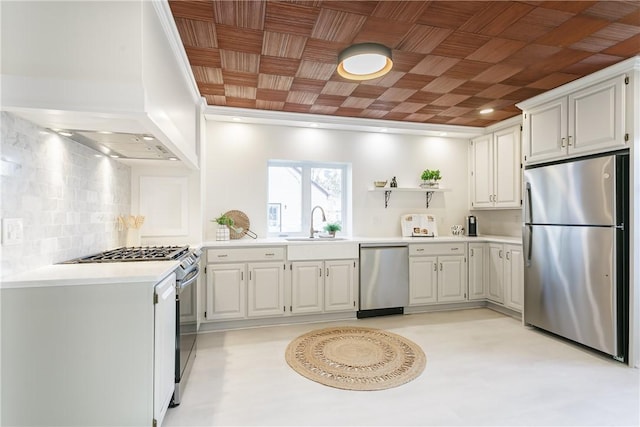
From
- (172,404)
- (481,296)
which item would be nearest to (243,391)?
(172,404)

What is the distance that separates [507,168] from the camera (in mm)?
4145

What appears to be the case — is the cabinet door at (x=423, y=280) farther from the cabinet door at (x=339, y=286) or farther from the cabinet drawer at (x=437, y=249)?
the cabinet door at (x=339, y=286)

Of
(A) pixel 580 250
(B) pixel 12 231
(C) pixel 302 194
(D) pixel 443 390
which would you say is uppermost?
(C) pixel 302 194

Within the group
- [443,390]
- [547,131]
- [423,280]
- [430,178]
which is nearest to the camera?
[443,390]

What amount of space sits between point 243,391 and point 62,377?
108 cm

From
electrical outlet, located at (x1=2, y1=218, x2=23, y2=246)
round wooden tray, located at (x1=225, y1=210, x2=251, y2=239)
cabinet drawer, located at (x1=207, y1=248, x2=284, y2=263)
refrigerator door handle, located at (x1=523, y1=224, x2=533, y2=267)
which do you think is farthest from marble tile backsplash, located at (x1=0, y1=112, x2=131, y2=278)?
refrigerator door handle, located at (x1=523, y1=224, x2=533, y2=267)

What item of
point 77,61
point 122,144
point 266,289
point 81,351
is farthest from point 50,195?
point 266,289

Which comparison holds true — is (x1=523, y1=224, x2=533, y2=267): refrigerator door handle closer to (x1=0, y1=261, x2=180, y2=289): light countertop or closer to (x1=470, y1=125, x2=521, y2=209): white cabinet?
(x1=470, y1=125, x2=521, y2=209): white cabinet

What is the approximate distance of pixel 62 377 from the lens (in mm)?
1573

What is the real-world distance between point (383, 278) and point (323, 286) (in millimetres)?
733

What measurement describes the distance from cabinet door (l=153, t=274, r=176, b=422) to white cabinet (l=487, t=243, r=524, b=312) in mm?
3533

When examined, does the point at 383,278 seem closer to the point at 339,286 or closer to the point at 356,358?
the point at 339,286

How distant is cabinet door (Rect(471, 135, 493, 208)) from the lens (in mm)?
4457

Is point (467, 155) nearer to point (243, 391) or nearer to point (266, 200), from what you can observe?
point (266, 200)
